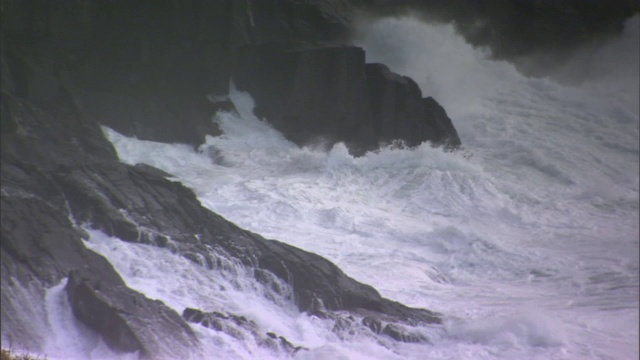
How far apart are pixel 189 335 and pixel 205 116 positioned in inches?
287

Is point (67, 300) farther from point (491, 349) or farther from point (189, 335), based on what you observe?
point (491, 349)

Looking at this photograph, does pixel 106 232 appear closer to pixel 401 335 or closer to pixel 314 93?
pixel 401 335

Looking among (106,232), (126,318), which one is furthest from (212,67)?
(126,318)

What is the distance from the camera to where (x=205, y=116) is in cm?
1497

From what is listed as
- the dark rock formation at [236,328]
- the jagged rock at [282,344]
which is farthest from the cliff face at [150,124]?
the jagged rock at [282,344]

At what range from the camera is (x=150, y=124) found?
1390 centimetres

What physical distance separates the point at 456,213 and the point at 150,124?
15.5 feet

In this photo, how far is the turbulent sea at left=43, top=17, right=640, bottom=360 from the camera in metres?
8.69

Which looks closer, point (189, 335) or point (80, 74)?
point (189, 335)

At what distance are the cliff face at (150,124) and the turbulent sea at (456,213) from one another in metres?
0.26

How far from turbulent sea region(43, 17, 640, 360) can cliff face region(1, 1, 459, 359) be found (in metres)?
0.26

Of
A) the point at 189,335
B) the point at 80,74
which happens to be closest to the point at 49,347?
the point at 189,335

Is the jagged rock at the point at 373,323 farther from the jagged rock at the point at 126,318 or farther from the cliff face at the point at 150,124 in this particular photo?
the jagged rock at the point at 126,318

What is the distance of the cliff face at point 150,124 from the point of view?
8094 mm
